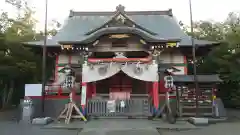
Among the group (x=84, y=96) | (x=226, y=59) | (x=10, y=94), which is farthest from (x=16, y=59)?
(x=226, y=59)

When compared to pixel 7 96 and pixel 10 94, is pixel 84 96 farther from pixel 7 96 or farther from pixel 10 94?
pixel 7 96

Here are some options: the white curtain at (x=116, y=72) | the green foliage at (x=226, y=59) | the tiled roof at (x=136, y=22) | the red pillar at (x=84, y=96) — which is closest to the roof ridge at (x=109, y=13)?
the tiled roof at (x=136, y=22)

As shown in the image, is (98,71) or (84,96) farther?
(98,71)

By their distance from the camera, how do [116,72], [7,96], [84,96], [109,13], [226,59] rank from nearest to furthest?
[84,96], [116,72], [226,59], [109,13], [7,96]

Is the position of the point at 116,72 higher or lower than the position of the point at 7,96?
higher

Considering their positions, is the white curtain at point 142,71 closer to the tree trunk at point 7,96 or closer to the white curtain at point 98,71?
the white curtain at point 98,71

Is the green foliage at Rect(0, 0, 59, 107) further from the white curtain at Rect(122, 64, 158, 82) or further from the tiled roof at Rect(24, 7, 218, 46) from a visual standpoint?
the white curtain at Rect(122, 64, 158, 82)

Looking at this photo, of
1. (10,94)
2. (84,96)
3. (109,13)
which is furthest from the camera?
(10,94)

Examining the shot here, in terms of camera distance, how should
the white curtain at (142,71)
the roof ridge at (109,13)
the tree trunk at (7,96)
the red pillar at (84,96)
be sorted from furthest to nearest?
the tree trunk at (7,96)
the roof ridge at (109,13)
the white curtain at (142,71)
the red pillar at (84,96)

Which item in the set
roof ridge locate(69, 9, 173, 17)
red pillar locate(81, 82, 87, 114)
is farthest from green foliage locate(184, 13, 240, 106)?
red pillar locate(81, 82, 87, 114)

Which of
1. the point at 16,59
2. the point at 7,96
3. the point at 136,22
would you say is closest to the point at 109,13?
the point at 136,22

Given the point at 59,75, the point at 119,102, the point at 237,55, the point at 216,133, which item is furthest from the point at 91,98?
the point at 237,55

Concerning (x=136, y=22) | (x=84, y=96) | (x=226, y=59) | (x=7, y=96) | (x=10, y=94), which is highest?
(x=136, y=22)

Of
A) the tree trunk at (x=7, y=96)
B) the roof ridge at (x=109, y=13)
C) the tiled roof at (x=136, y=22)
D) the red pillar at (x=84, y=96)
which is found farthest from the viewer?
the tree trunk at (x=7, y=96)
